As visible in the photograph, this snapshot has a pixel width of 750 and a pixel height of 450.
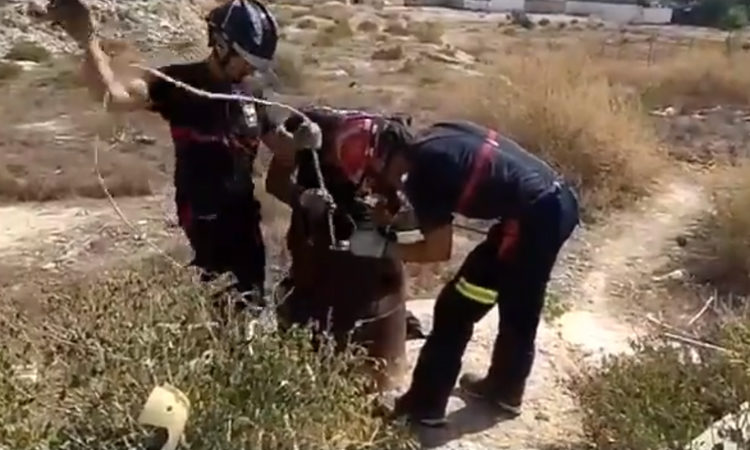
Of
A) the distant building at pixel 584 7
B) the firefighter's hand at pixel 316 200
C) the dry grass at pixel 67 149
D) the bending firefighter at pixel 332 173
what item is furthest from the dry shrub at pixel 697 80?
the distant building at pixel 584 7

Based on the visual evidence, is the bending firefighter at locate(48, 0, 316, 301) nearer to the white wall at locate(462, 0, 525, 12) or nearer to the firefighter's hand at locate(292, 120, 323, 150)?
the firefighter's hand at locate(292, 120, 323, 150)

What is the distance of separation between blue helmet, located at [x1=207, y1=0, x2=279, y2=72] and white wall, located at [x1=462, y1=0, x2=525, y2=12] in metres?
49.6

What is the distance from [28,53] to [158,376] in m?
21.5

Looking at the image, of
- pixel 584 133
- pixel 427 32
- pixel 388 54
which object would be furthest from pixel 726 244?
pixel 427 32

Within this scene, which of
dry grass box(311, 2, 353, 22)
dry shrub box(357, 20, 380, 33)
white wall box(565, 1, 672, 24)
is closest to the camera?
dry shrub box(357, 20, 380, 33)

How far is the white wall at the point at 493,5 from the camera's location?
54750mm

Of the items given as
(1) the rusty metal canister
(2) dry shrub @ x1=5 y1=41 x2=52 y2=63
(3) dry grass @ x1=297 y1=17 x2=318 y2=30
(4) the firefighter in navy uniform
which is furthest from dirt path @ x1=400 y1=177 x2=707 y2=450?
(3) dry grass @ x1=297 y1=17 x2=318 y2=30

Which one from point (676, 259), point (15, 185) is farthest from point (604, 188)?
point (15, 185)

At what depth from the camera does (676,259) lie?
Answer: 9469mm

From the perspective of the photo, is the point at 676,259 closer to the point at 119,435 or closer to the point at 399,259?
the point at 399,259

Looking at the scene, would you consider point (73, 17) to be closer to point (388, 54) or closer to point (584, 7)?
point (388, 54)

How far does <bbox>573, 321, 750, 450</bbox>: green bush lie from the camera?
439cm

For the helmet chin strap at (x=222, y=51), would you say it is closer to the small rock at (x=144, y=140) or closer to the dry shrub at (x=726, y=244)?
the dry shrub at (x=726, y=244)

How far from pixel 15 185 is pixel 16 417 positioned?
8.79 metres
